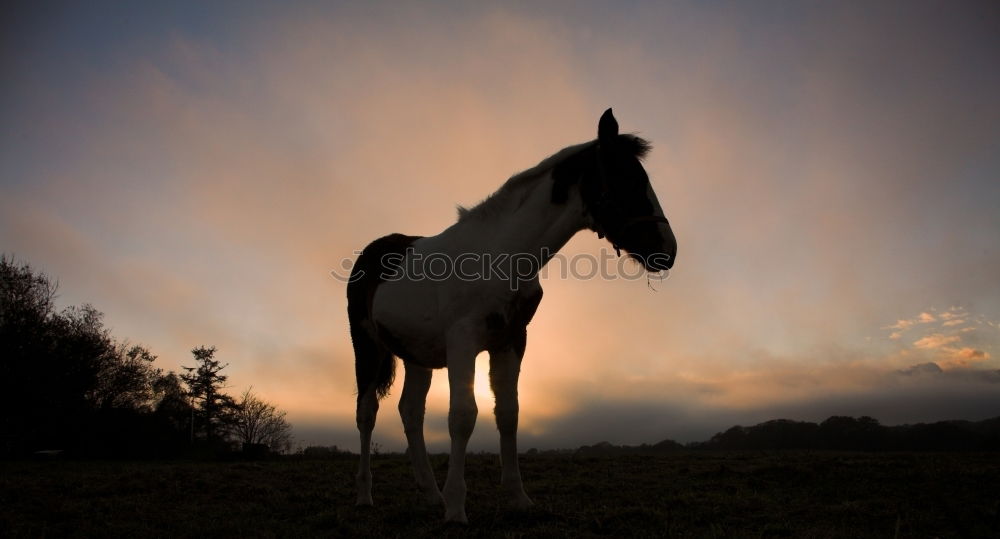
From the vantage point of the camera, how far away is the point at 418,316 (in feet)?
17.0

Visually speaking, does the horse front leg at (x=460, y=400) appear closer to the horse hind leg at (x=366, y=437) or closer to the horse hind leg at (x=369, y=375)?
the horse hind leg at (x=366, y=437)

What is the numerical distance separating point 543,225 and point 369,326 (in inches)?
105

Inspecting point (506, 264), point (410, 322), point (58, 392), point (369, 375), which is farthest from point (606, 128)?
point (58, 392)

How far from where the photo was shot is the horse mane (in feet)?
16.2

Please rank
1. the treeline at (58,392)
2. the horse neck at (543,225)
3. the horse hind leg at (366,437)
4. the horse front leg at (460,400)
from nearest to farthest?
1. the horse front leg at (460,400)
2. the horse neck at (543,225)
3. the horse hind leg at (366,437)
4. the treeline at (58,392)

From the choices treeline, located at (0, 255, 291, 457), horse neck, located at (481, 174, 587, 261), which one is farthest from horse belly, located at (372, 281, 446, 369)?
treeline, located at (0, 255, 291, 457)

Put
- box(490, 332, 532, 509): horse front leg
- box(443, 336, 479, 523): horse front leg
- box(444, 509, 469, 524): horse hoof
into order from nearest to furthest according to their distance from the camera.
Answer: box(444, 509, 469, 524): horse hoof, box(443, 336, 479, 523): horse front leg, box(490, 332, 532, 509): horse front leg

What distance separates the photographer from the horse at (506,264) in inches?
182

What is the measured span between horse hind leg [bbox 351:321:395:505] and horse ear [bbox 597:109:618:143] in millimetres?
3517

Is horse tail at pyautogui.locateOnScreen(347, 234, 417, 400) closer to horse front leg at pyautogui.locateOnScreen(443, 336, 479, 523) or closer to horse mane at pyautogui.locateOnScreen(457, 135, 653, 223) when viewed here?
horse mane at pyautogui.locateOnScreen(457, 135, 653, 223)

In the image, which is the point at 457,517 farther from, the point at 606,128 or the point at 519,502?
the point at 606,128

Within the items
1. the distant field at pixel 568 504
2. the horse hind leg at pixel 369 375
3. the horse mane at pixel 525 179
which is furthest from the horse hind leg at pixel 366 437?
the horse mane at pixel 525 179

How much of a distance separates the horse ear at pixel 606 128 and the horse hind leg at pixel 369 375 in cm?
352

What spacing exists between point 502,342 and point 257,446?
64.9 feet
